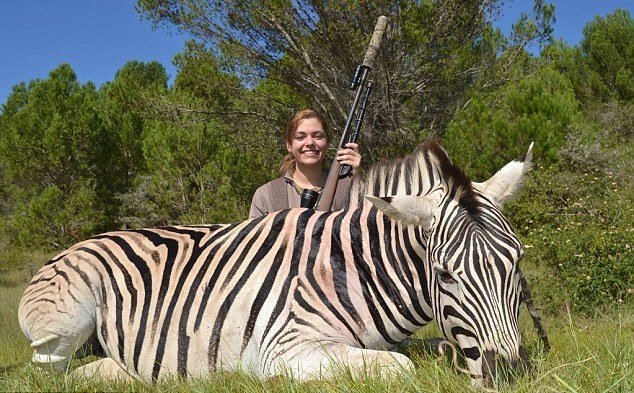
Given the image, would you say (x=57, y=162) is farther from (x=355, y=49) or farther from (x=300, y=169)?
(x=300, y=169)

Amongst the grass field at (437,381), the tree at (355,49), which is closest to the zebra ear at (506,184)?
the grass field at (437,381)

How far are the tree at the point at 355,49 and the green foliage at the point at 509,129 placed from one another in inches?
27.8

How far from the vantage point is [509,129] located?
488 inches

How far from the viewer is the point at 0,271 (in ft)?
49.7

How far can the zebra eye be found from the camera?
193 cm

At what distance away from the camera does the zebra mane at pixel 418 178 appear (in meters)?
2.18

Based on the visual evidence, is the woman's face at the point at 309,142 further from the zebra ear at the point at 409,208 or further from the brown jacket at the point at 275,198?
the zebra ear at the point at 409,208

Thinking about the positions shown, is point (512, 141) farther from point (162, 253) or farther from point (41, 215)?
point (41, 215)

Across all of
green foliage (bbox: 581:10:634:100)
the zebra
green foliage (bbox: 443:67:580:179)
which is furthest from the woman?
green foliage (bbox: 581:10:634:100)

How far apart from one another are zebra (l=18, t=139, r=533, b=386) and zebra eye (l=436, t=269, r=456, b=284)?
0.01m

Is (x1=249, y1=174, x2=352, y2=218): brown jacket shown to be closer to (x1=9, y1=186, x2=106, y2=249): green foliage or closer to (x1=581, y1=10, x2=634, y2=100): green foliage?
(x1=9, y1=186, x2=106, y2=249): green foliage

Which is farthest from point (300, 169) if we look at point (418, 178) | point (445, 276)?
point (445, 276)

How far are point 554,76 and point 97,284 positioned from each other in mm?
19110

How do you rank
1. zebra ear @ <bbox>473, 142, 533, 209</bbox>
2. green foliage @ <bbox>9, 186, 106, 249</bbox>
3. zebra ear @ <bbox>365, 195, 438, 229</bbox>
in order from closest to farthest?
zebra ear @ <bbox>365, 195, 438, 229</bbox> → zebra ear @ <bbox>473, 142, 533, 209</bbox> → green foliage @ <bbox>9, 186, 106, 249</bbox>
